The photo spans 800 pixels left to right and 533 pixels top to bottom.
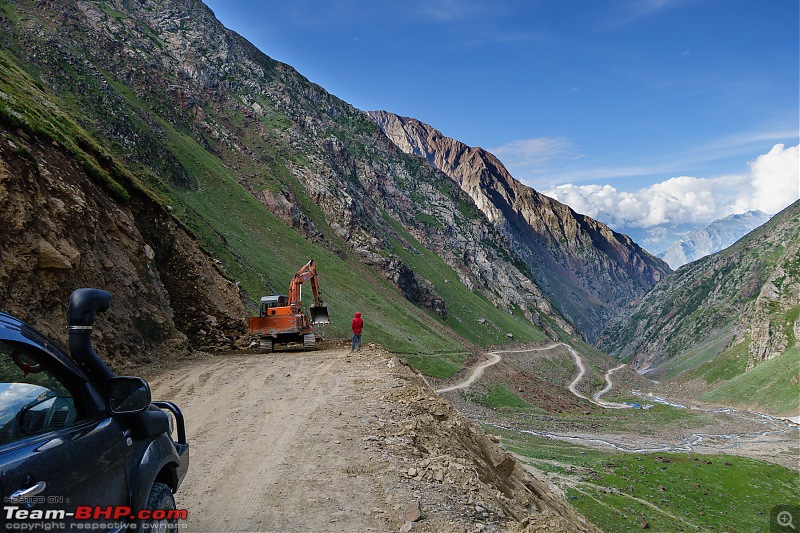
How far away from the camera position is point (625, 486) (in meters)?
33.8

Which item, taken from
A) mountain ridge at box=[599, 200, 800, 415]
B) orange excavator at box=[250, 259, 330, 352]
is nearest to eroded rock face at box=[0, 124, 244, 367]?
orange excavator at box=[250, 259, 330, 352]

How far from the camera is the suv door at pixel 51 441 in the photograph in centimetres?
354

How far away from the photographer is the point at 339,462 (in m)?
10.2

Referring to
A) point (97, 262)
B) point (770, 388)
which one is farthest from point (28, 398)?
point (770, 388)

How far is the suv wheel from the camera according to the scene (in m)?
5.22

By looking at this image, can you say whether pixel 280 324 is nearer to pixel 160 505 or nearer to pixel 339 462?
pixel 339 462

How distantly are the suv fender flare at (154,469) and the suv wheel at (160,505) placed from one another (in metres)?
0.13

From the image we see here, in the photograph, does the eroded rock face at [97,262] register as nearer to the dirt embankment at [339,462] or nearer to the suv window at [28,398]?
the dirt embankment at [339,462]

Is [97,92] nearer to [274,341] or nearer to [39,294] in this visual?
[274,341]

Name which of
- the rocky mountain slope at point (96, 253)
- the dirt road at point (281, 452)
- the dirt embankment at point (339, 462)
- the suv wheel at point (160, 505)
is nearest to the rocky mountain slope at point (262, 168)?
the rocky mountain slope at point (96, 253)

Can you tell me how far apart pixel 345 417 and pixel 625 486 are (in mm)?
29670

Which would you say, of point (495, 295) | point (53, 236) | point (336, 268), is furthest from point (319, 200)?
point (53, 236)

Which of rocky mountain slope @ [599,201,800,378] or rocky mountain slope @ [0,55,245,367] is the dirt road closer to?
rocky mountain slope @ [0,55,245,367]

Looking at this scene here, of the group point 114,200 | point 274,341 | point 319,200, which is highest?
point 319,200
